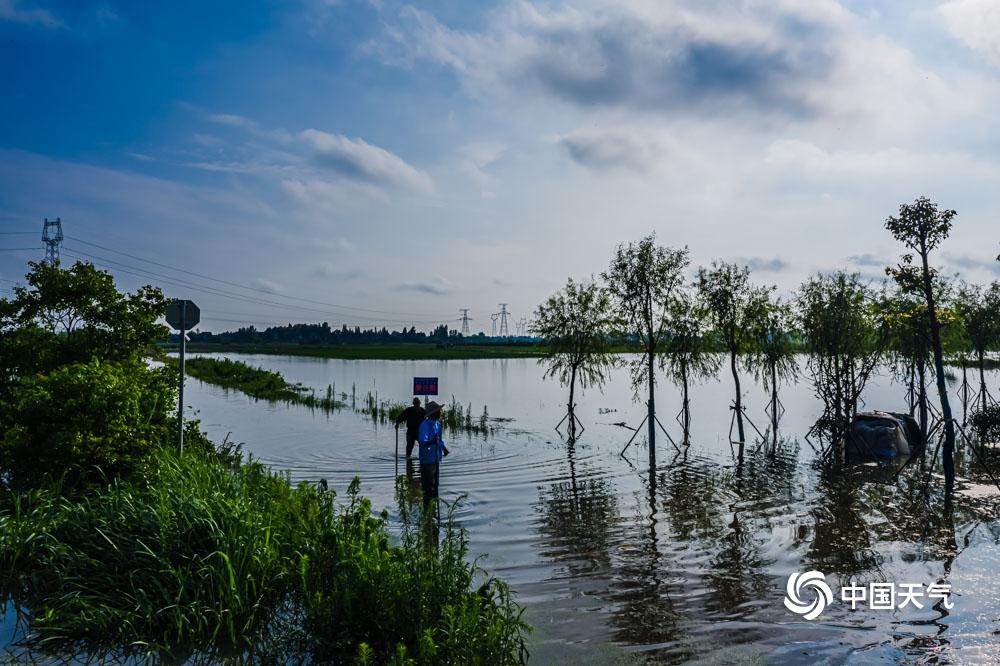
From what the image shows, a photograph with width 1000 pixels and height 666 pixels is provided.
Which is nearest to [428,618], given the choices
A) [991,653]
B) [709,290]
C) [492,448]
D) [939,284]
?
[991,653]

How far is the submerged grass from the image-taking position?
6441mm

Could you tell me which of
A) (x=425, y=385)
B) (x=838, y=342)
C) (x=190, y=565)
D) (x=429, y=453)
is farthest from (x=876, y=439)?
(x=190, y=565)

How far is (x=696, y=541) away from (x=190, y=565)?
886 centimetres

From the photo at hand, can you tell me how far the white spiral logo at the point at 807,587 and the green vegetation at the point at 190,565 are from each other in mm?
3952

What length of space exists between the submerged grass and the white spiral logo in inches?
166

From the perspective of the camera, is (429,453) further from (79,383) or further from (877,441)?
(877,441)

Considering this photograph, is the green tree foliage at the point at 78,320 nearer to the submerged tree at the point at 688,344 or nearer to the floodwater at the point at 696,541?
the floodwater at the point at 696,541

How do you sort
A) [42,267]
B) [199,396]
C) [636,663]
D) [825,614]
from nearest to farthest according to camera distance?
[636,663], [825,614], [42,267], [199,396]

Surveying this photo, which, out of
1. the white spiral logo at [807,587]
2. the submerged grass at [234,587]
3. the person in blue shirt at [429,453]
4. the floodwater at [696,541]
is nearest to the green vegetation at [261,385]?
the floodwater at [696,541]

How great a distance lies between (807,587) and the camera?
951 centimetres

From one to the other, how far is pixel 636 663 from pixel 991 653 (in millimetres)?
4326

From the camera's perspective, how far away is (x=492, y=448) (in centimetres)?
2395

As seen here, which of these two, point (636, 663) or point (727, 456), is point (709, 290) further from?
point (636, 663)

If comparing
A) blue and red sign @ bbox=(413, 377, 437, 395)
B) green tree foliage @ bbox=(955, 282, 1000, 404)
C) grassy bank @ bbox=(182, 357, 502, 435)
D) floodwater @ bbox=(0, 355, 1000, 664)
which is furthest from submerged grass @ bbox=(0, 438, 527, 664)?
green tree foliage @ bbox=(955, 282, 1000, 404)
